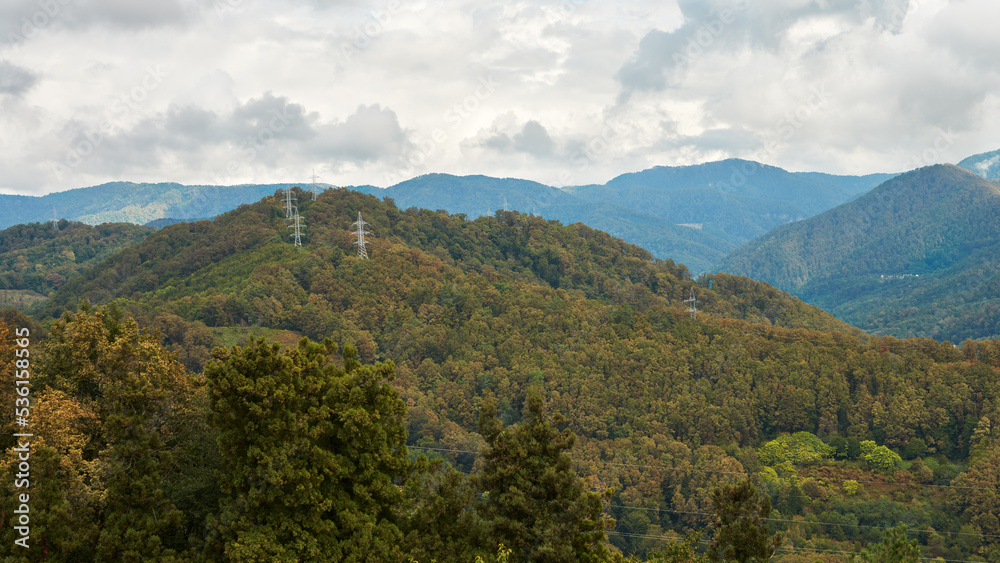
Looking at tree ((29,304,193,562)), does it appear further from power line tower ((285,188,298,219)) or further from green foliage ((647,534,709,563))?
power line tower ((285,188,298,219))

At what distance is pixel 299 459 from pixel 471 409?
48.2m

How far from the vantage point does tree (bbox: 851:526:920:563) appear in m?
19.6

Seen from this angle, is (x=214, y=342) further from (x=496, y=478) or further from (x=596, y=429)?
(x=496, y=478)

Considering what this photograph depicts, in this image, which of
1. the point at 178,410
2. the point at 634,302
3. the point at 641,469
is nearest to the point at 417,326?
the point at 641,469

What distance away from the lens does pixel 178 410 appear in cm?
1878

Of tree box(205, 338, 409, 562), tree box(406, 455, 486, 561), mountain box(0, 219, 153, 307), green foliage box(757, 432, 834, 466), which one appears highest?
mountain box(0, 219, 153, 307)

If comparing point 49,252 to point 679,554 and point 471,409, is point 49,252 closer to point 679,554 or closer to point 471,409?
point 471,409

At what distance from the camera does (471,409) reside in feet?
210

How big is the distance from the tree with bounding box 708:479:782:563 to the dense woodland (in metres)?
0.07

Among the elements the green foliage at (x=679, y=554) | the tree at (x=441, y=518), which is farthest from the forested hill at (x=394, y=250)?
the green foliage at (x=679, y=554)

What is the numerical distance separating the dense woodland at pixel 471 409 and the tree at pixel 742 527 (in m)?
0.07

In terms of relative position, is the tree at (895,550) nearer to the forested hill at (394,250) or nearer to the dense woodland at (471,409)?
the dense woodland at (471,409)

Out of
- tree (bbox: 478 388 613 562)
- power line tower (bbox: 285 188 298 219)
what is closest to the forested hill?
power line tower (bbox: 285 188 298 219)

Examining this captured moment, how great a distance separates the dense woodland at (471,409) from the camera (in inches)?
643
